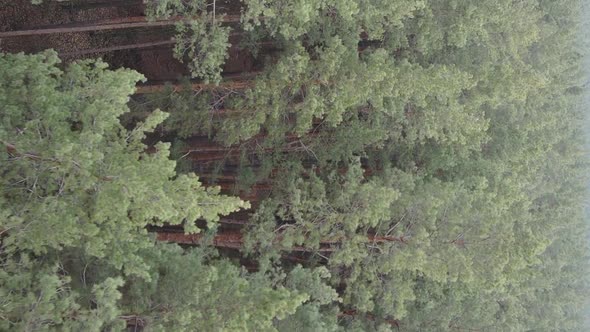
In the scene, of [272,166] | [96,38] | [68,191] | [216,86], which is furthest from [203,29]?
[96,38]

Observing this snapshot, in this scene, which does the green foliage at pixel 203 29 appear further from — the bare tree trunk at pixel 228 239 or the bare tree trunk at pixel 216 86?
the bare tree trunk at pixel 228 239

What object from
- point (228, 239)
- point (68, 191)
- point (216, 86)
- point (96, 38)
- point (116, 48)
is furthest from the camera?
point (96, 38)

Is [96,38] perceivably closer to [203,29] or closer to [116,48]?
[116,48]

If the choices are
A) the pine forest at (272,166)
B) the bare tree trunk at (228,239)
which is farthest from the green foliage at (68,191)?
the bare tree trunk at (228,239)

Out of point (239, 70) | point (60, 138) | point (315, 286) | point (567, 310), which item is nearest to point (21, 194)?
point (60, 138)

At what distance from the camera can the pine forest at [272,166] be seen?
9.43 metres

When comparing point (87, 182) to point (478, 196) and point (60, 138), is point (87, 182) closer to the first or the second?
point (60, 138)

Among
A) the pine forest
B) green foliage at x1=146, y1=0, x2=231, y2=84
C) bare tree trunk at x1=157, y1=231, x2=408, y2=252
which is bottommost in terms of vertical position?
bare tree trunk at x1=157, y1=231, x2=408, y2=252

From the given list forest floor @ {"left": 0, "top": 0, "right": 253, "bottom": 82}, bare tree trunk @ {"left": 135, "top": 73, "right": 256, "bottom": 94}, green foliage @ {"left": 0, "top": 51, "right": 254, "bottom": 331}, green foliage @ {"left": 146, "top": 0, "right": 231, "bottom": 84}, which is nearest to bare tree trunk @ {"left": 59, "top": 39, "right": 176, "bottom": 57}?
forest floor @ {"left": 0, "top": 0, "right": 253, "bottom": 82}

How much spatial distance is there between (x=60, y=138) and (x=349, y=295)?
9573 mm

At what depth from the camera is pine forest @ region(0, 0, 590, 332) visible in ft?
30.9

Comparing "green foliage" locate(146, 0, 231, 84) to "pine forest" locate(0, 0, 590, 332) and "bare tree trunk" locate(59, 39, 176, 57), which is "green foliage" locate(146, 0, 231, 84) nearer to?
"pine forest" locate(0, 0, 590, 332)

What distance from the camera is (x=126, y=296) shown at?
→ 1156 cm

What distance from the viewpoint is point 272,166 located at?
1834 centimetres
